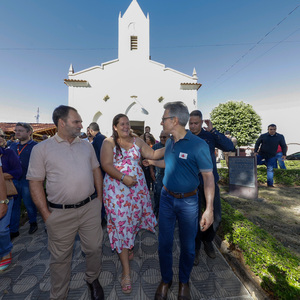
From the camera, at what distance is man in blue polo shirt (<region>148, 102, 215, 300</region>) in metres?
1.90

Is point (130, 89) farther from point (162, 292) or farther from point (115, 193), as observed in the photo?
point (162, 292)

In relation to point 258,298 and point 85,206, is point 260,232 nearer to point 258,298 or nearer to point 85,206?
point 258,298

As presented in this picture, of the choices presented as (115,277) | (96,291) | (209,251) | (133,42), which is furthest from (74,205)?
(133,42)

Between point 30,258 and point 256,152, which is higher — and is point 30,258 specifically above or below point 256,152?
below

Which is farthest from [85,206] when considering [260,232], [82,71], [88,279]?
[82,71]

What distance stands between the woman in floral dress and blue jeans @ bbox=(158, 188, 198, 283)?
473mm

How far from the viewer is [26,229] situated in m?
4.03

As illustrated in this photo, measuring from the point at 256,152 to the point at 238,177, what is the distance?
5.93 feet

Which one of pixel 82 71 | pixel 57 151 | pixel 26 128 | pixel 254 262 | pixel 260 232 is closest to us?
pixel 57 151

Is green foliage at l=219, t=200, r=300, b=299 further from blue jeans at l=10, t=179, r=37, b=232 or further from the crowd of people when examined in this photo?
blue jeans at l=10, t=179, r=37, b=232

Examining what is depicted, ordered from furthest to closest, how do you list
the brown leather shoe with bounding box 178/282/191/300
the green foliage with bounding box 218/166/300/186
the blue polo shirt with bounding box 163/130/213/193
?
the green foliage with bounding box 218/166/300/186 < the brown leather shoe with bounding box 178/282/191/300 < the blue polo shirt with bounding box 163/130/213/193

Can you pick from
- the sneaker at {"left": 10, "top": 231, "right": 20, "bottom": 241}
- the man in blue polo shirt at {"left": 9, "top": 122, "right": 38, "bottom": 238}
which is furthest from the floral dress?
the sneaker at {"left": 10, "top": 231, "right": 20, "bottom": 241}

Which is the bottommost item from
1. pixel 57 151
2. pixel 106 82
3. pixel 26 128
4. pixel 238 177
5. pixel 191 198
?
pixel 238 177

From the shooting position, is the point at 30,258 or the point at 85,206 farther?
the point at 30,258
